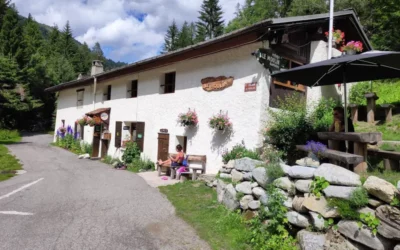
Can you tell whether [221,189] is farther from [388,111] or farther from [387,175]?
[388,111]

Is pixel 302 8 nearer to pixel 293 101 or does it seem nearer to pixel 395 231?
pixel 293 101

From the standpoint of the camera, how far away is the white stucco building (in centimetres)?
819

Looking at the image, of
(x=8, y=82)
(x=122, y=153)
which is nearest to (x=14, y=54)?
(x=8, y=82)

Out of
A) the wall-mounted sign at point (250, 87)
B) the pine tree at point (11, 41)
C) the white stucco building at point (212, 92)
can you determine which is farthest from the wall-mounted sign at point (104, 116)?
the pine tree at point (11, 41)

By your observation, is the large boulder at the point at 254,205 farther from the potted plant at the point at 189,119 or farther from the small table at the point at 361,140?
the potted plant at the point at 189,119

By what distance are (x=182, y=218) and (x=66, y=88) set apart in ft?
64.1

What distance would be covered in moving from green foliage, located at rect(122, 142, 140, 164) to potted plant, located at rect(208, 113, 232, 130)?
17.6ft

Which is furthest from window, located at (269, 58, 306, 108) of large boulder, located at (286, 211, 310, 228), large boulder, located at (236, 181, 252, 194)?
large boulder, located at (286, 211, 310, 228)

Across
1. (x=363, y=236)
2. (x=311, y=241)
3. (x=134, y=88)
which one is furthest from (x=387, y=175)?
(x=134, y=88)

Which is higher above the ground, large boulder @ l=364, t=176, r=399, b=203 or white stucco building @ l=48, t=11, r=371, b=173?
white stucco building @ l=48, t=11, r=371, b=173

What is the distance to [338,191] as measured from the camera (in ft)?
12.2

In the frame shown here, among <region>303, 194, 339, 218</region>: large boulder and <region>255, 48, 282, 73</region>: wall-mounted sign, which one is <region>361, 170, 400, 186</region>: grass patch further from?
<region>255, 48, 282, 73</region>: wall-mounted sign

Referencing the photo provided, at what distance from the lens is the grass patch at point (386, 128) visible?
7.90m

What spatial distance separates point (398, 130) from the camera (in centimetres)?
845
